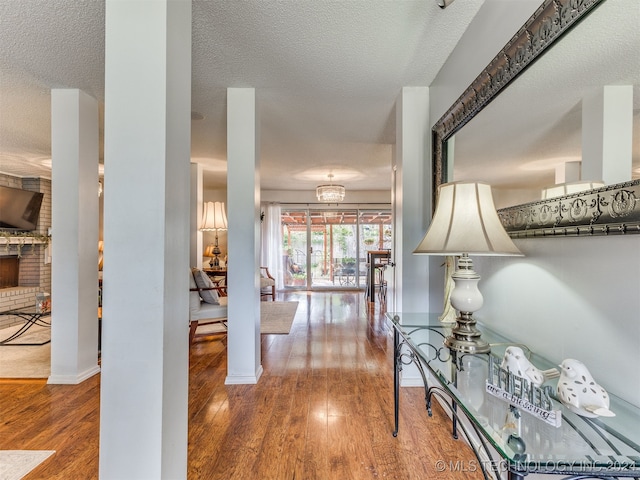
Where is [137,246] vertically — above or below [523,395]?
above

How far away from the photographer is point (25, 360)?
305 centimetres

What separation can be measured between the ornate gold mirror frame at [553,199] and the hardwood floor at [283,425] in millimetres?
1301

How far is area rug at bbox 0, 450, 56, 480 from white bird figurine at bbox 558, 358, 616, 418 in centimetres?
237

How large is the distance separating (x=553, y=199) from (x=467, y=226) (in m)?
0.30

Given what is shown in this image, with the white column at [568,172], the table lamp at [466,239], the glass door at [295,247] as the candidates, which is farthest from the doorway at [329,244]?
the white column at [568,172]

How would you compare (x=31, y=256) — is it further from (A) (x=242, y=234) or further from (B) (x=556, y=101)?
(B) (x=556, y=101)

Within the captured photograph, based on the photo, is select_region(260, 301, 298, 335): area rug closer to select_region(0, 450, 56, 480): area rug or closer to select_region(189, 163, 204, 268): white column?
select_region(189, 163, 204, 268): white column

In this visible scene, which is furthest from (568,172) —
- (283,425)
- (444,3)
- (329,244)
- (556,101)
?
(329,244)

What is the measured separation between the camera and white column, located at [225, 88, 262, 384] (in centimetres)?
254

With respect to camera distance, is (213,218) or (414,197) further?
(213,218)

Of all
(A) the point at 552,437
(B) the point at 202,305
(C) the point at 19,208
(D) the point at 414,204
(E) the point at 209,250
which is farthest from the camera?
(E) the point at 209,250

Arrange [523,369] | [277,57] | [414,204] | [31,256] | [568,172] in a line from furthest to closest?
1. [31,256]
2. [414,204]
3. [277,57]
4. [568,172]
5. [523,369]

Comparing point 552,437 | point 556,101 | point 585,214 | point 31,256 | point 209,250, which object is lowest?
point 552,437

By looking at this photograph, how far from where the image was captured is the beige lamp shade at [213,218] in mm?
4477
